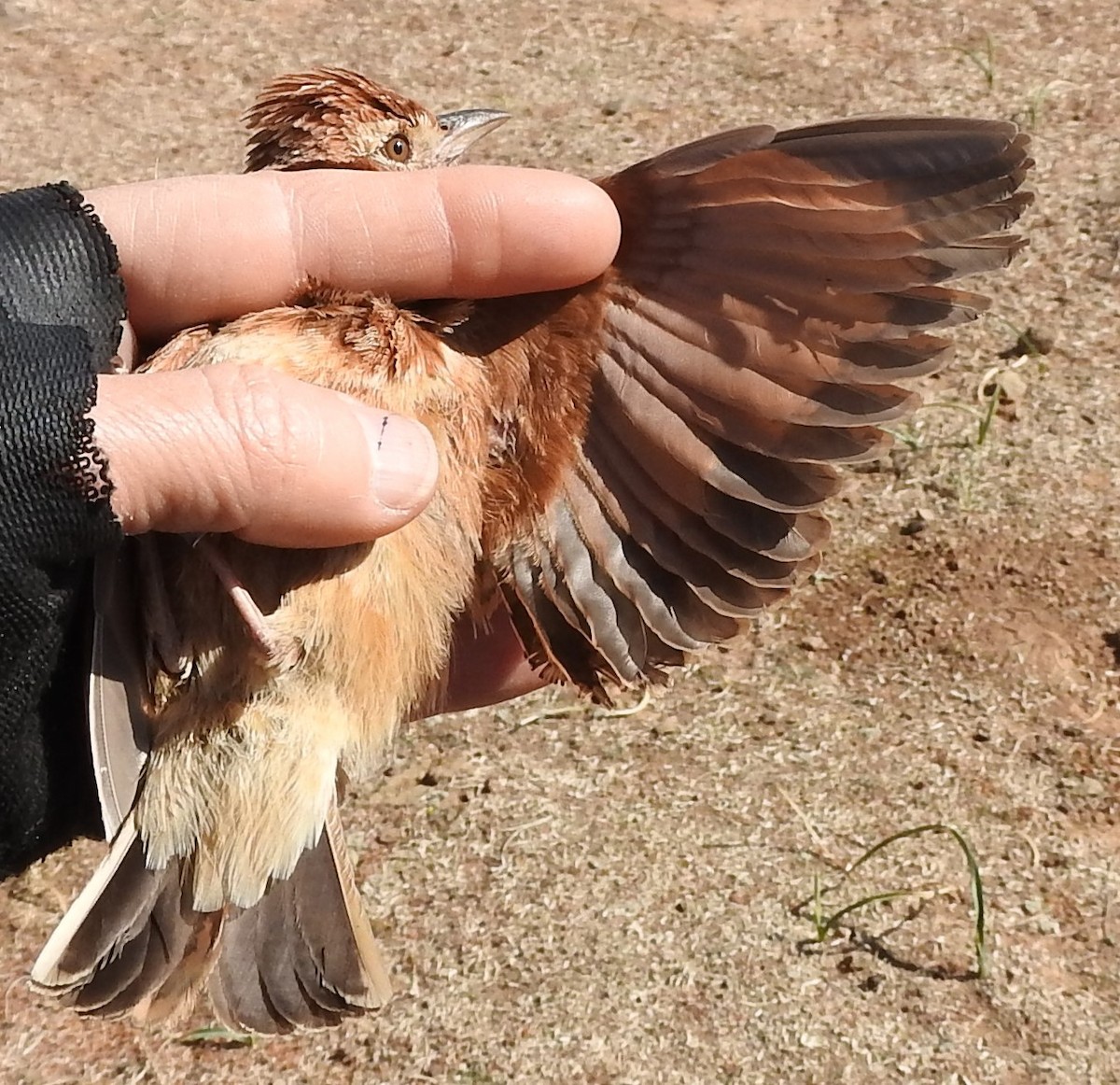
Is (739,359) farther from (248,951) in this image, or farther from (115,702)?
(248,951)

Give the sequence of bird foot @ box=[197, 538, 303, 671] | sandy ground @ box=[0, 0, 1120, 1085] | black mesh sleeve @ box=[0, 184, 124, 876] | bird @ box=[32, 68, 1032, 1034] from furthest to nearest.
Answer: sandy ground @ box=[0, 0, 1120, 1085]
bird @ box=[32, 68, 1032, 1034]
bird foot @ box=[197, 538, 303, 671]
black mesh sleeve @ box=[0, 184, 124, 876]

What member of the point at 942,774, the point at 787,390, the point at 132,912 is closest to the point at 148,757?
the point at 132,912

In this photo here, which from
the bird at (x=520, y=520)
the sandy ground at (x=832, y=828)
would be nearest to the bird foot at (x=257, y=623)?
the bird at (x=520, y=520)

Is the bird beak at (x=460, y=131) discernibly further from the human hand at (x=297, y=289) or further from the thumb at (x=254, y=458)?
the thumb at (x=254, y=458)

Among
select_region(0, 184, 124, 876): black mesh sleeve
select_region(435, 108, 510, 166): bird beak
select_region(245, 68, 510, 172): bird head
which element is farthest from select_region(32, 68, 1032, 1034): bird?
select_region(435, 108, 510, 166): bird beak

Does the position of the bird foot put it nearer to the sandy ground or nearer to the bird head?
the bird head

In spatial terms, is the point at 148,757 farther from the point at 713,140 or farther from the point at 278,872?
the point at 713,140

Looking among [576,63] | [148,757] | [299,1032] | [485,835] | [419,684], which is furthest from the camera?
[576,63]
